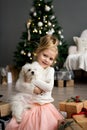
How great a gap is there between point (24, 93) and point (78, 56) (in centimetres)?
298

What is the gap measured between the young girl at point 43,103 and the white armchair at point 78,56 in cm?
278

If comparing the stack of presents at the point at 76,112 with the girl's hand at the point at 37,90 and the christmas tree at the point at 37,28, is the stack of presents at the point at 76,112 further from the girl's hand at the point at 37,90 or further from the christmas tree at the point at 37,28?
the christmas tree at the point at 37,28

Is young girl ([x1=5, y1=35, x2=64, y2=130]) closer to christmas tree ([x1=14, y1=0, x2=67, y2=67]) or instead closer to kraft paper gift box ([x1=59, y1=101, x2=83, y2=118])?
kraft paper gift box ([x1=59, y1=101, x2=83, y2=118])

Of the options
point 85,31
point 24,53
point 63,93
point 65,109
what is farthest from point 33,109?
point 85,31

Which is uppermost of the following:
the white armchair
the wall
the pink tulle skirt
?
the wall

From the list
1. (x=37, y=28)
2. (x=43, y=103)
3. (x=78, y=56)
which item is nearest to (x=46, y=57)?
(x=43, y=103)

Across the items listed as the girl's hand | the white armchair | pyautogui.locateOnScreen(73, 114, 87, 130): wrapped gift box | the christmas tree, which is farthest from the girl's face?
the christmas tree

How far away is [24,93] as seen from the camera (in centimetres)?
160

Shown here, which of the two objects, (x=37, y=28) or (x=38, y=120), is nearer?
(x=38, y=120)

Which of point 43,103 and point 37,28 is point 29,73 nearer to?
point 43,103

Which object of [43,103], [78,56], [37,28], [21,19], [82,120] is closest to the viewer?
[82,120]

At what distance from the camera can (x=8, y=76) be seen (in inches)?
192

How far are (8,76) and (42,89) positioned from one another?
11.1 feet

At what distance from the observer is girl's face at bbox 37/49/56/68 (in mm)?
1585
